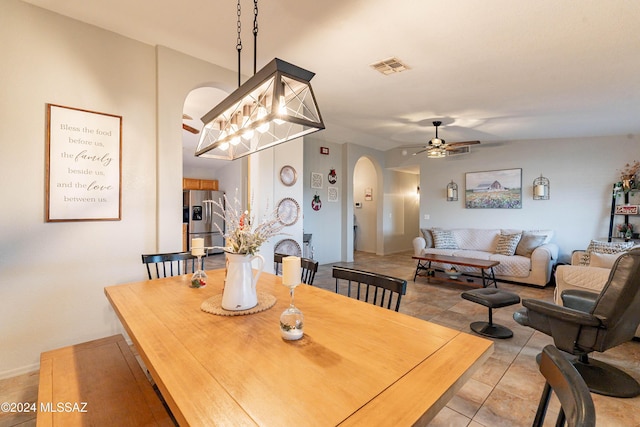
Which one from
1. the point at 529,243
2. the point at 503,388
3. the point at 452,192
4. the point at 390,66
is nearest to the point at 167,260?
the point at 503,388

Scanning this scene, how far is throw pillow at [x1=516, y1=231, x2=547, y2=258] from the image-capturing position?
201 inches

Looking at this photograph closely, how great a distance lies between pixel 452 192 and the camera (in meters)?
6.84

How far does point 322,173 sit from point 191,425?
6196 mm

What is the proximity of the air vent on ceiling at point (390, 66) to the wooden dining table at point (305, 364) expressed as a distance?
2548mm

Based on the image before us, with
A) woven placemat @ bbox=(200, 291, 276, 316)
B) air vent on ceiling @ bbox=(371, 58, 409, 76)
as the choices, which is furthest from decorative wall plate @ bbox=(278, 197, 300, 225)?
woven placemat @ bbox=(200, 291, 276, 316)

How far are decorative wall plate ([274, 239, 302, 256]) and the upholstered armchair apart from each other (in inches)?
115

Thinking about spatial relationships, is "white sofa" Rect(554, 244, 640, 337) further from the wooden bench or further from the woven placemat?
the wooden bench

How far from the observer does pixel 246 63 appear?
10.4 feet

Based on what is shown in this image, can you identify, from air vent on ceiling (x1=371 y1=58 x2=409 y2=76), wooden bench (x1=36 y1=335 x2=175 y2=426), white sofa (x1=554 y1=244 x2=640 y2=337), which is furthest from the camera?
air vent on ceiling (x1=371 y1=58 x2=409 y2=76)

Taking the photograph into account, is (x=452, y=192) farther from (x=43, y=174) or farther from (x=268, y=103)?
(x=43, y=174)

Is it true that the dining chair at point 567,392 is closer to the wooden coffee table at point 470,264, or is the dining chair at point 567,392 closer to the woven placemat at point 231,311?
the woven placemat at point 231,311

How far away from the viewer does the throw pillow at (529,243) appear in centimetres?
511

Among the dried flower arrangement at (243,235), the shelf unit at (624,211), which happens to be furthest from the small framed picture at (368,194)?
the dried flower arrangement at (243,235)

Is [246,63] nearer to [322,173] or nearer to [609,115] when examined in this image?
[322,173]
